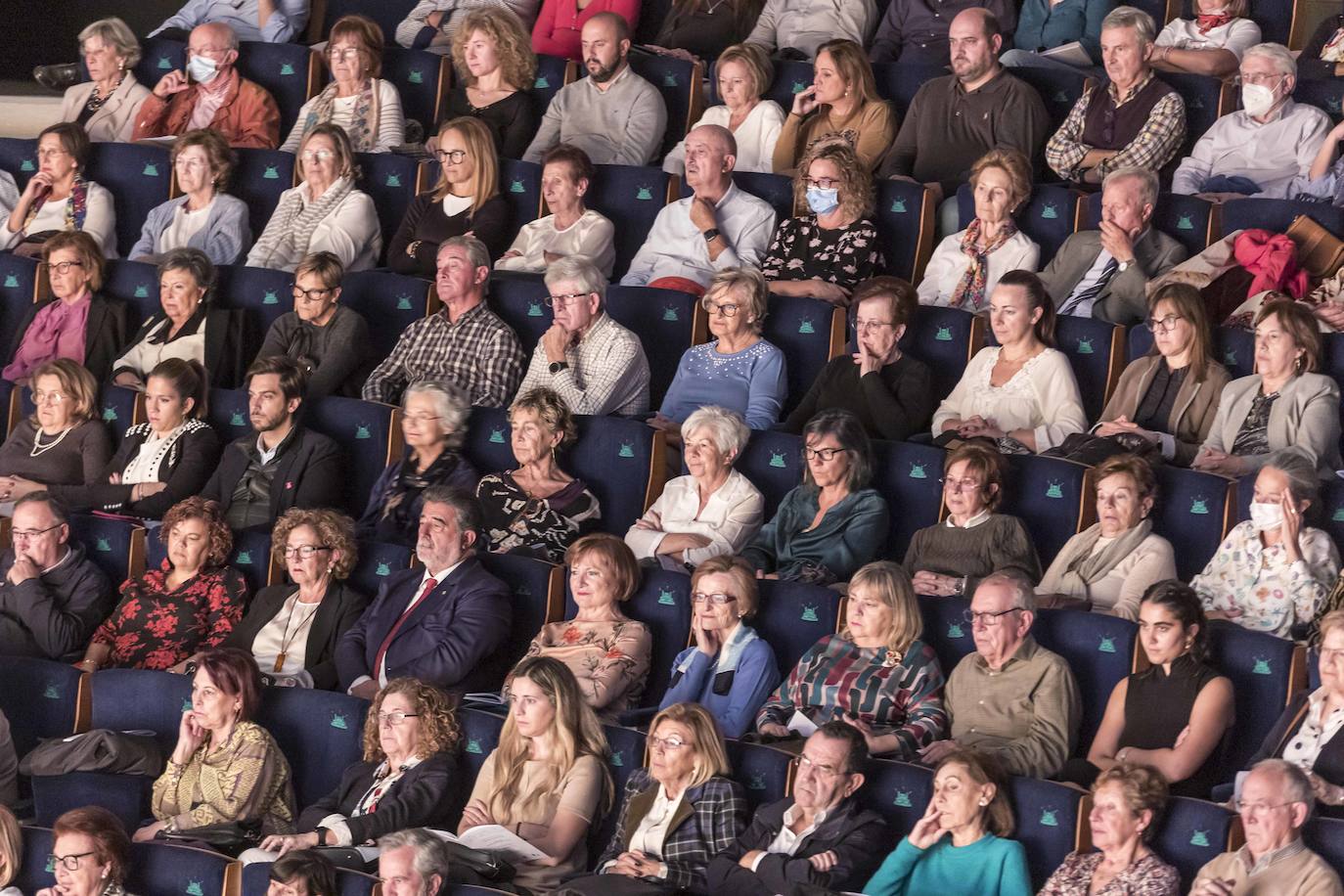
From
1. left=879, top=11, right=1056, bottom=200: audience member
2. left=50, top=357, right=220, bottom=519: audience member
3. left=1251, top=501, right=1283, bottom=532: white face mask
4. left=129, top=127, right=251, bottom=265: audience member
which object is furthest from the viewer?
left=129, top=127, right=251, bottom=265: audience member

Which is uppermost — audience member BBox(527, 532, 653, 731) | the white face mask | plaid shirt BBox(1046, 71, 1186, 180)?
plaid shirt BBox(1046, 71, 1186, 180)

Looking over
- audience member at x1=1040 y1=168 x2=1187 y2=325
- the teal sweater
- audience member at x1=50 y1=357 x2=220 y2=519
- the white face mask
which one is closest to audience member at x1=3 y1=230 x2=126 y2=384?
audience member at x1=50 y1=357 x2=220 y2=519

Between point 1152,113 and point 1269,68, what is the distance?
0.32 m

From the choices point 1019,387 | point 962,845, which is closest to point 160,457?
point 1019,387

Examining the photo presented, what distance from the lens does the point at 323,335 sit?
5.42 m

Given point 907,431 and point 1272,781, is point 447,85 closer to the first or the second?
point 907,431

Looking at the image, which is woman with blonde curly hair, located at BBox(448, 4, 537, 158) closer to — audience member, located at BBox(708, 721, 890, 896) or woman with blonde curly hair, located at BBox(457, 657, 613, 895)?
woman with blonde curly hair, located at BBox(457, 657, 613, 895)

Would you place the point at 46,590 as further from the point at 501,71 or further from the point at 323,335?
the point at 501,71

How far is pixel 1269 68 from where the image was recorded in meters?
5.50

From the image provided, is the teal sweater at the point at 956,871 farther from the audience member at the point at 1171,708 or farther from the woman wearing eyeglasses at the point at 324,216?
the woman wearing eyeglasses at the point at 324,216

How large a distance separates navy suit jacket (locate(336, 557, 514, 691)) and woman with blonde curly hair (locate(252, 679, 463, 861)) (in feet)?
0.60

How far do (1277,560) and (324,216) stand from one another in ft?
9.01

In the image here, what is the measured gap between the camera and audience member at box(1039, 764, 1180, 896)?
12.2ft

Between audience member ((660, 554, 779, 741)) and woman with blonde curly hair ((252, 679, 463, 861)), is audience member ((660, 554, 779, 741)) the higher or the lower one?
the higher one
